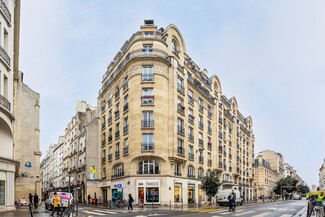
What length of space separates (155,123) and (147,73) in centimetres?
646

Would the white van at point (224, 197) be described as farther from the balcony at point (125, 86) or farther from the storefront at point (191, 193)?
the balcony at point (125, 86)

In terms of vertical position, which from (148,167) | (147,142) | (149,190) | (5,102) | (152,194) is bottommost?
(152,194)

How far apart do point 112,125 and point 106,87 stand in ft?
24.0

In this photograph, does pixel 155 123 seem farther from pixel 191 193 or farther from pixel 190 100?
pixel 191 193

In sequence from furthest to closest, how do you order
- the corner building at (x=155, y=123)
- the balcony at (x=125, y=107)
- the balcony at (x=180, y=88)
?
1. the balcony at (x=180, y=88)
2. the balcony at (x=125, y=107)
3. the corner building at (x=155, y=123)

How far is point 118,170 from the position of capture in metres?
35.7

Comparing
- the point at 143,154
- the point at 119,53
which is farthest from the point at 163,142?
the point at 119,53

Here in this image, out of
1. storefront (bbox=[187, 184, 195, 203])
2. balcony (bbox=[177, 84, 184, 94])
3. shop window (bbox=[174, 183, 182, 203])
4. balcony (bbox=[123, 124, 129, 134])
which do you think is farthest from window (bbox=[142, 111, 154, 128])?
storefront (bbox=[187, 184, 195, 203])

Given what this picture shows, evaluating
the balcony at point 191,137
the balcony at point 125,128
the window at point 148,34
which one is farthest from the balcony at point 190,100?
the window at point 148,34

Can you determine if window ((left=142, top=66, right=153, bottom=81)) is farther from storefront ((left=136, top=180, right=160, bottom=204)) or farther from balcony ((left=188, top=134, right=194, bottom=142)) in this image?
storefront ((left=136, top=180, right=160, bottom=204))

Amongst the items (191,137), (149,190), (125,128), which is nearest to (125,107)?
(125,128)

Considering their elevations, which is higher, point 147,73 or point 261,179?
point 147,73

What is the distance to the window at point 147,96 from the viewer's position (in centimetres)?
3275

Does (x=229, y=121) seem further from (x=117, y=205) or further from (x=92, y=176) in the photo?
(x=117, y=205)
